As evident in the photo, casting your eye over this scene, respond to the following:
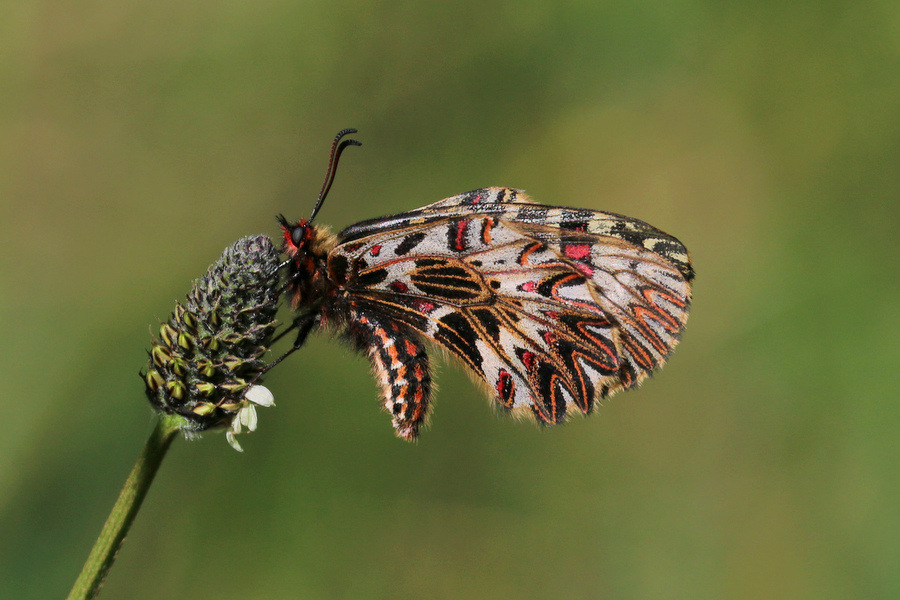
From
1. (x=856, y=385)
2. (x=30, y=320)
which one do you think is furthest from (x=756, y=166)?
(x=30, y=320)

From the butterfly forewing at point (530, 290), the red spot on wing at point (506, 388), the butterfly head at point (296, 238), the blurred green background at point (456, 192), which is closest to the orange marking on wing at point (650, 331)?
the butterfly forewing at point (530, 290)

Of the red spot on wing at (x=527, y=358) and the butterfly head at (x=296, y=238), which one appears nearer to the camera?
the butterfly head at (x=296, y=238)

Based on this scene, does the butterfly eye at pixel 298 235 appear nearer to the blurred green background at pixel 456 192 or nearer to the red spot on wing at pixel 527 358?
the red spot on wing at pixel 527 358

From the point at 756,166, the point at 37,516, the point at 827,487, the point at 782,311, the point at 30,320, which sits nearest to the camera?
the point at 37,516

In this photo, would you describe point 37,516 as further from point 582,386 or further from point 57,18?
point 57,18

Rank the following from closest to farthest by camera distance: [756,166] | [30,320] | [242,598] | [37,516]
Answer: [37,516]
[242,598]
[30,320]
[756,166]

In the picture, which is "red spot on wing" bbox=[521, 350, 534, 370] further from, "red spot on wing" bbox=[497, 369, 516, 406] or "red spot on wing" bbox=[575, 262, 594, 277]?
"red spot on wing" bbox=[575, 262, 594, 277]

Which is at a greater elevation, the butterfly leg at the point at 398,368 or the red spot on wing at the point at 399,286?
the red spot on wing at the point at 399,286

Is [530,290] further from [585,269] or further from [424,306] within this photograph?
[424,306]
